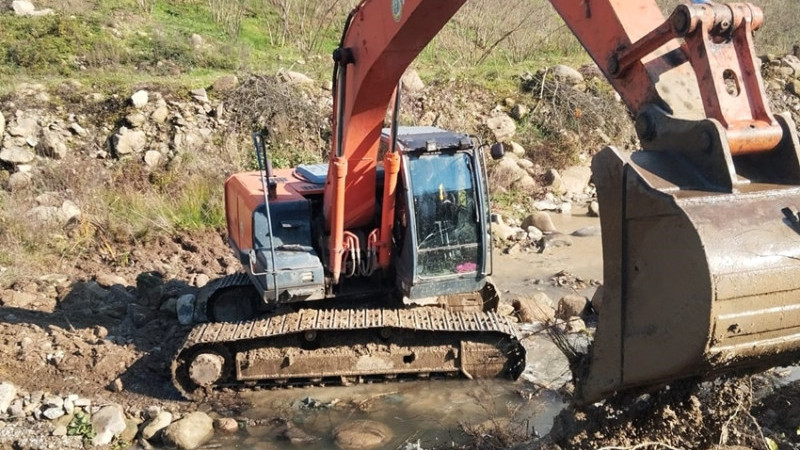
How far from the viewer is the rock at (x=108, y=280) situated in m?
8.78

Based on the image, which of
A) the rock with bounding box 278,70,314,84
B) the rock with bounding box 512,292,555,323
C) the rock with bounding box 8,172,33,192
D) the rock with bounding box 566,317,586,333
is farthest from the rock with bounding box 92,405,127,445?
the rock with bounding box 278,70,314,84

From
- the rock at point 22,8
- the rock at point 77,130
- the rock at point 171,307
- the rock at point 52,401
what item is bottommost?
the rock at point 52,401

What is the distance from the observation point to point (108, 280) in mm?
8867

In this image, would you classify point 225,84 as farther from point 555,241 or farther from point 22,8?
point 555,241

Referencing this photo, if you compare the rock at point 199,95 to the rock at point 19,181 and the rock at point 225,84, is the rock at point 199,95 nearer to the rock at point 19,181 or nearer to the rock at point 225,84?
the rock at point 225,84

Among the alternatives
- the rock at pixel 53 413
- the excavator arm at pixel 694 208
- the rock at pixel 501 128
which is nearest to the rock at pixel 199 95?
the rock at pixel 501 128

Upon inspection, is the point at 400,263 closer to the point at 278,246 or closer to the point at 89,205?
the point at 278,246

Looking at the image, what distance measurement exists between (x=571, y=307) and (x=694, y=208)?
5536 mm

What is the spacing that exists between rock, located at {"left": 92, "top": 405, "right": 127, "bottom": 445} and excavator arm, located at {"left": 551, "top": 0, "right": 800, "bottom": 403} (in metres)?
4.00

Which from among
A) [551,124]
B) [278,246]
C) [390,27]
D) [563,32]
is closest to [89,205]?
[278,246]

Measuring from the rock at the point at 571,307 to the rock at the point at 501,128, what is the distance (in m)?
6.53

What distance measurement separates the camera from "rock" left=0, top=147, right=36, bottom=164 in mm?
10945

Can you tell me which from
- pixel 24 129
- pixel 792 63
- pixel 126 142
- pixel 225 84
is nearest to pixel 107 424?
pixel 126 142

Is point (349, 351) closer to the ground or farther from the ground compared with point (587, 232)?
farther from the ground
